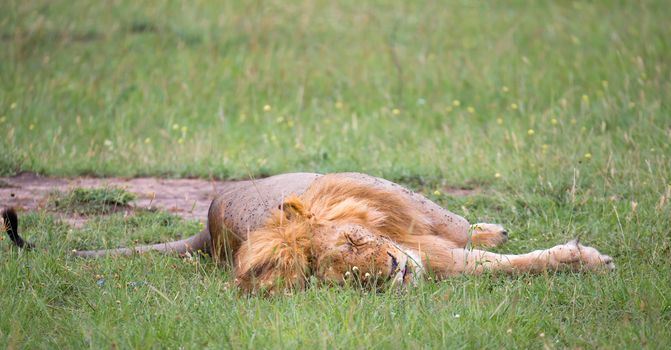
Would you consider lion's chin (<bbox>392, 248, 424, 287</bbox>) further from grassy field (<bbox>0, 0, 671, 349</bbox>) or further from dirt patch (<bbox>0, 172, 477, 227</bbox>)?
dirt patch (<bbox>0, 172, 477, 227</bbox>)

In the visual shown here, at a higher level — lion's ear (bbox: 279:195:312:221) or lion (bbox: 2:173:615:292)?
lion's ear (bbox: 279:195:312:221)

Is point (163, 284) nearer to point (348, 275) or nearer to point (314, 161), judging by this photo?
point (348, 275)

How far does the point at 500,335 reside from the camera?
3371 millimetres

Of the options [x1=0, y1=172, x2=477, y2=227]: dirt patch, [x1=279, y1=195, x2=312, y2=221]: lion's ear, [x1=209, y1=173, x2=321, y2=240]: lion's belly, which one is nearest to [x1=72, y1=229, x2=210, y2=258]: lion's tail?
[x1=209, y1=173, x2=321, y2=240]: lion's belly

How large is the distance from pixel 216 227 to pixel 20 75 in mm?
4962

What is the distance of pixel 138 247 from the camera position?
4.76m

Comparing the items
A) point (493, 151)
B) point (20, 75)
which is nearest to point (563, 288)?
point (493, 151)

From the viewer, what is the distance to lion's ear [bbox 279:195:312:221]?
403cm

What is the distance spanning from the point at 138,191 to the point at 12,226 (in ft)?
5.99

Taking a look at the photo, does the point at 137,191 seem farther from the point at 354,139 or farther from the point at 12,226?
the point at 354,139

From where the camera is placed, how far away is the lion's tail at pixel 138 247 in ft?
14.1

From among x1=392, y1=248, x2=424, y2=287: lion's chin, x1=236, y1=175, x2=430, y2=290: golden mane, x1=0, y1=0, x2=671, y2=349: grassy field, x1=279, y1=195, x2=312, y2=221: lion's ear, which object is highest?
x1=279, y1=195, x2=312, y2=221: lion's ear

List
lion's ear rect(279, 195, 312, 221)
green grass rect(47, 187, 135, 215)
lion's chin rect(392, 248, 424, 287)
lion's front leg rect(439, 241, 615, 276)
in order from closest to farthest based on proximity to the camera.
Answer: lion's chin rect(392, 248, 424, 287) < lion's ear rect(279, 195, 312, 221) < lion's front leg rect(439, 241, 615, 276) < green grass rect(47, 187, 135, 215)

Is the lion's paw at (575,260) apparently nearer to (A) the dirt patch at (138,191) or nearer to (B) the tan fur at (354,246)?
(B) the tan fur at (354,246)
